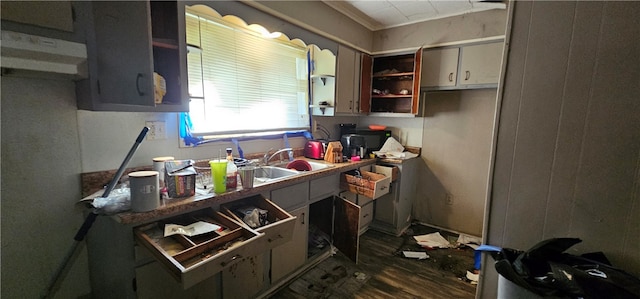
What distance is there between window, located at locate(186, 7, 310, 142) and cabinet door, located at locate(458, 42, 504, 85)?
1.62 metres

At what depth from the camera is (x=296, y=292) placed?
1.92 meters

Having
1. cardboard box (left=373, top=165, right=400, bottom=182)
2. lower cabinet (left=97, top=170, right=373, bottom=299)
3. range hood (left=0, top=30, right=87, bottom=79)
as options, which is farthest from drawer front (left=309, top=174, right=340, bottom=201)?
range hood (left=0, top=30, right=87, bottom=79)

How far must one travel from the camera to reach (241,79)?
2.20 meters

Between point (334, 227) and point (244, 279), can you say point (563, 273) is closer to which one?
point (244, 279)

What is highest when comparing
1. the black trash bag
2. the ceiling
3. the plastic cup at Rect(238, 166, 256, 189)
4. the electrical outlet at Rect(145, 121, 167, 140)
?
the ceiling

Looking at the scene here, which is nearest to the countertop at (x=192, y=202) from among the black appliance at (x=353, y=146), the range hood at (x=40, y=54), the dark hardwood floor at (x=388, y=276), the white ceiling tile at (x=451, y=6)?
the range hood at (x=40, y=54)

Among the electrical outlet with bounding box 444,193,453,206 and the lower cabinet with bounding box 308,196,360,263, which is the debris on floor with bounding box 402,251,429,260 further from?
the electrical outlet with bounding box 444,193,453,206

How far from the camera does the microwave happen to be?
125 inches

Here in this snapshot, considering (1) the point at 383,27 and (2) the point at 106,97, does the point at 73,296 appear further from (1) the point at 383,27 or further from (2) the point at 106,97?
(1) the point at 383,27

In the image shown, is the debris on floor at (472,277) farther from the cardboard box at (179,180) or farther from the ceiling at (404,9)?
the ceiling at (404,9)

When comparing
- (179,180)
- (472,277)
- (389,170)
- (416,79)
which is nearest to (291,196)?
(179,180)

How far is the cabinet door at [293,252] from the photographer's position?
1868 mm

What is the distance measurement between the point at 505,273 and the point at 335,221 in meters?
1.50

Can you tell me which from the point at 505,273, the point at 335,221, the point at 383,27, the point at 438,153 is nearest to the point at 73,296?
the point at 335,221
